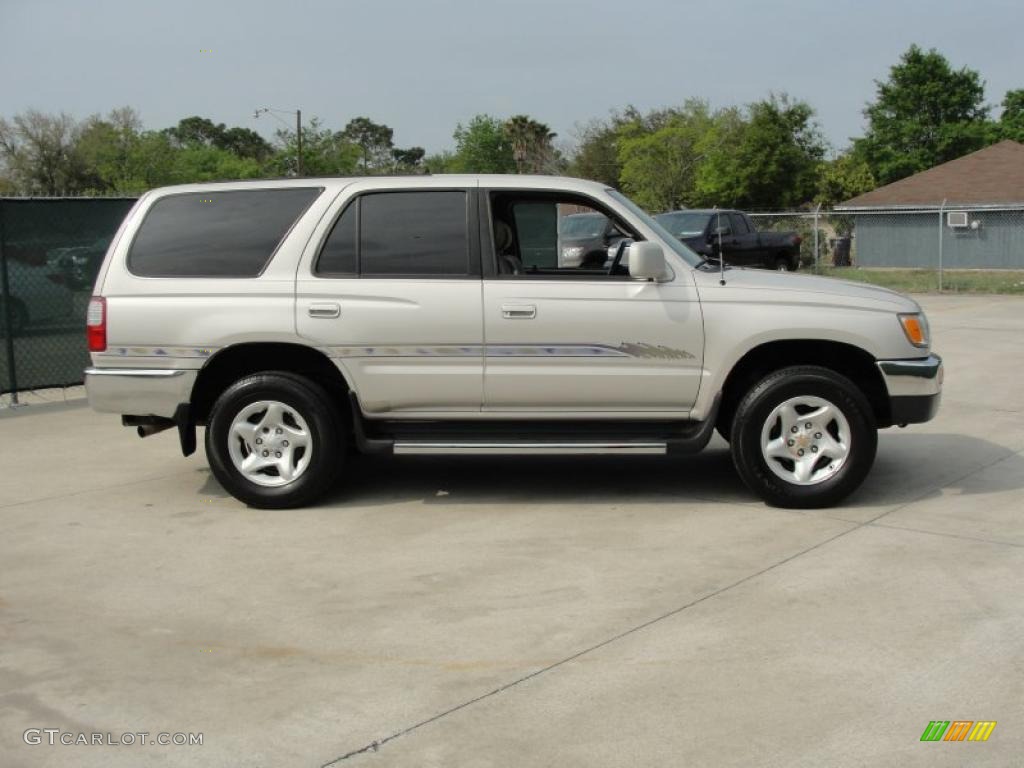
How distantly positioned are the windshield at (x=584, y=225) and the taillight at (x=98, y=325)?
32.6 ft

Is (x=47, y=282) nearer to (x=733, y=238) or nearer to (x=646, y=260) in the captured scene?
(x=646, y=260)

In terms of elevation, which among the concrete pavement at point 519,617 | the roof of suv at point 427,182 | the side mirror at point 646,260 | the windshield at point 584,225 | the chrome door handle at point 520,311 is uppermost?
the windshield at point 584,225

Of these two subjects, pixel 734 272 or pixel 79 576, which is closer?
pixel 79 576

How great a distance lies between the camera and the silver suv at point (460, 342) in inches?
271

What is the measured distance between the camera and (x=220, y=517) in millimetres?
7074

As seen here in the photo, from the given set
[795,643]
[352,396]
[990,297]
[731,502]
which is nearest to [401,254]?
[352,396]

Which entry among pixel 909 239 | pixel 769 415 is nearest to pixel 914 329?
pixel 769 415

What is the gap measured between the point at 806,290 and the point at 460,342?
2086 millimetres

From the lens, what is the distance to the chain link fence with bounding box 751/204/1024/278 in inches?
1371

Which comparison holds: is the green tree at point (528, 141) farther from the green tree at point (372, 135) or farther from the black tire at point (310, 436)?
the black tire at point (310, 436)

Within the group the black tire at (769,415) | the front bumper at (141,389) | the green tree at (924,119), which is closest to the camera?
the black tire at (769,415)

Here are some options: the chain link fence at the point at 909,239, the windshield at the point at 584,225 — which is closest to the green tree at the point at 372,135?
the chain link fence at the point at 909,239

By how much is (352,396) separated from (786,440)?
8.55 ft

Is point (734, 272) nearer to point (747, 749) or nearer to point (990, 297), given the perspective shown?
point (747, 749)
